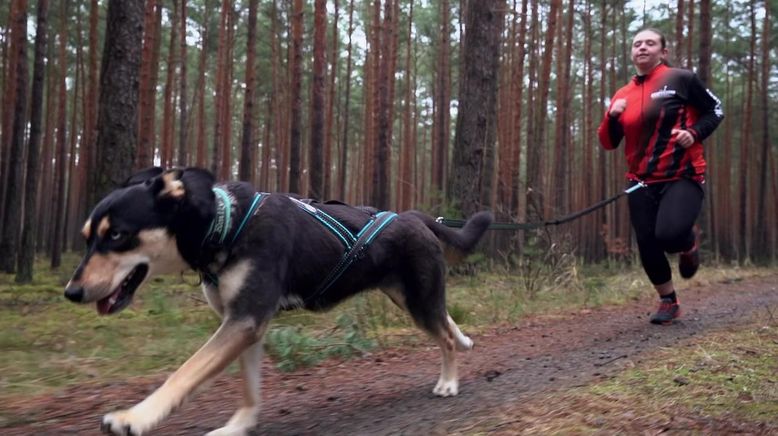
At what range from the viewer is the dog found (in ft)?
8.60

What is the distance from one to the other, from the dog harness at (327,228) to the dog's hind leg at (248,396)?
1.40ft

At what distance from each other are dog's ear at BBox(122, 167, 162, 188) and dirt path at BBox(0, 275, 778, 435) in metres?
1.26

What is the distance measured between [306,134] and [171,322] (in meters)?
32.2

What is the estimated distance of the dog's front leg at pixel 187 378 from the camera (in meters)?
2.35

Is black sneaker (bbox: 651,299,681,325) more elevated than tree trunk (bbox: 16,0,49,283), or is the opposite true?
tree trunk (bbox: 16,0,49,283)

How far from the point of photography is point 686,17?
24.5 meters

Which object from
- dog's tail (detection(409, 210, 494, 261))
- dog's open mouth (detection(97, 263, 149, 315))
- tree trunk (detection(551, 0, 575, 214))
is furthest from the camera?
tree trunk (detection(551, 0, 575, 214))

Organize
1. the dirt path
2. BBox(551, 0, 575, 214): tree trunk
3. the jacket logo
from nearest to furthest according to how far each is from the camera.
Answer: the dirt path
the jacket logo
BBox(551, 0, 575, 214): tree trunk

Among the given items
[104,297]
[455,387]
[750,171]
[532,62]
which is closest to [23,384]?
[104,297]

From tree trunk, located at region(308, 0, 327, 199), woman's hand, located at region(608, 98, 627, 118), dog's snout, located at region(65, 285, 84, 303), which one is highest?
tree trunk, located at region(308, 0, 327, 199)

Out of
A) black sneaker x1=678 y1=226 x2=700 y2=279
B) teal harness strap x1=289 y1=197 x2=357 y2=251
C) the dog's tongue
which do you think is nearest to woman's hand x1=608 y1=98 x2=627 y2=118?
black sneaker x1=678 y1=226 x2=700 y2=279

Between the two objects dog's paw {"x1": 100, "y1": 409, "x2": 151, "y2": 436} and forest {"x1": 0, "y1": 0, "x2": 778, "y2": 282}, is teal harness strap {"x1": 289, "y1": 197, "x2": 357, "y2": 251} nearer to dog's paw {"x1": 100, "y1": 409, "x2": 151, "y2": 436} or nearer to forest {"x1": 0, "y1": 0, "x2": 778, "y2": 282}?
dog's paw {"x1": 100, "y1": 409, "x2": 151, "y2": 436}

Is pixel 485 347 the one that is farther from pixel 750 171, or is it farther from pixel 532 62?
pixel 750 171

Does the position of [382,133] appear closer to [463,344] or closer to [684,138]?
[684,138]
